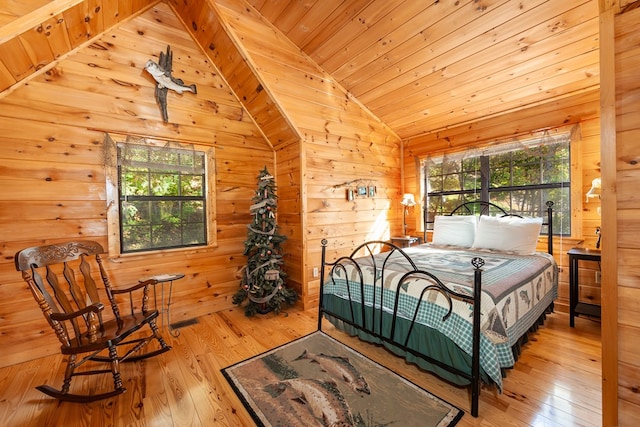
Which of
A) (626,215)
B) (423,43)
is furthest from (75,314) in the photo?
(423,43)

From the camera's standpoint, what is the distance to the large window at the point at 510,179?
9.73ft

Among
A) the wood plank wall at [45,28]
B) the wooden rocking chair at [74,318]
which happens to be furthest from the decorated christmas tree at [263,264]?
the wood plank wall at [45,28]

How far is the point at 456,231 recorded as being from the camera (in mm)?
3250

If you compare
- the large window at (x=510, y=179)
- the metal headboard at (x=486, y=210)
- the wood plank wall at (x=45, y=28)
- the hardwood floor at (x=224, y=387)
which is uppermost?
the wood plank wall at (x=45, y=28)

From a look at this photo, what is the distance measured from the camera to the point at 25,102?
2.21 metres

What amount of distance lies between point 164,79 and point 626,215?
3.63 metres

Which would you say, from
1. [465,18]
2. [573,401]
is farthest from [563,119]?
[573,401]

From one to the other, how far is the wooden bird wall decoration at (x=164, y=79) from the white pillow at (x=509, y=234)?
3696 mm

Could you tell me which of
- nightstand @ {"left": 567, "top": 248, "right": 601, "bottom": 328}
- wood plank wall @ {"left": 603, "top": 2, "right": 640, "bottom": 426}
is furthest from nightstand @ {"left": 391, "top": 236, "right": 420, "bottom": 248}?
wood plank wall @ {"left": 603, "top": 2, "right": 640, "bottom": 426}

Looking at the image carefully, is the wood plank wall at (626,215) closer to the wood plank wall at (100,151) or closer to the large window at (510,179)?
the large window at (510,179)

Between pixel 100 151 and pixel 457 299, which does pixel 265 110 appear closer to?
pixel 100 151

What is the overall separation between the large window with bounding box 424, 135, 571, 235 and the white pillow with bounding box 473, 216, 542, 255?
46cm

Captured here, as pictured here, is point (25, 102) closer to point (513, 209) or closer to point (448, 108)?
point (448, 108)

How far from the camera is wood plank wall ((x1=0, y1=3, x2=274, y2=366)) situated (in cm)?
219
